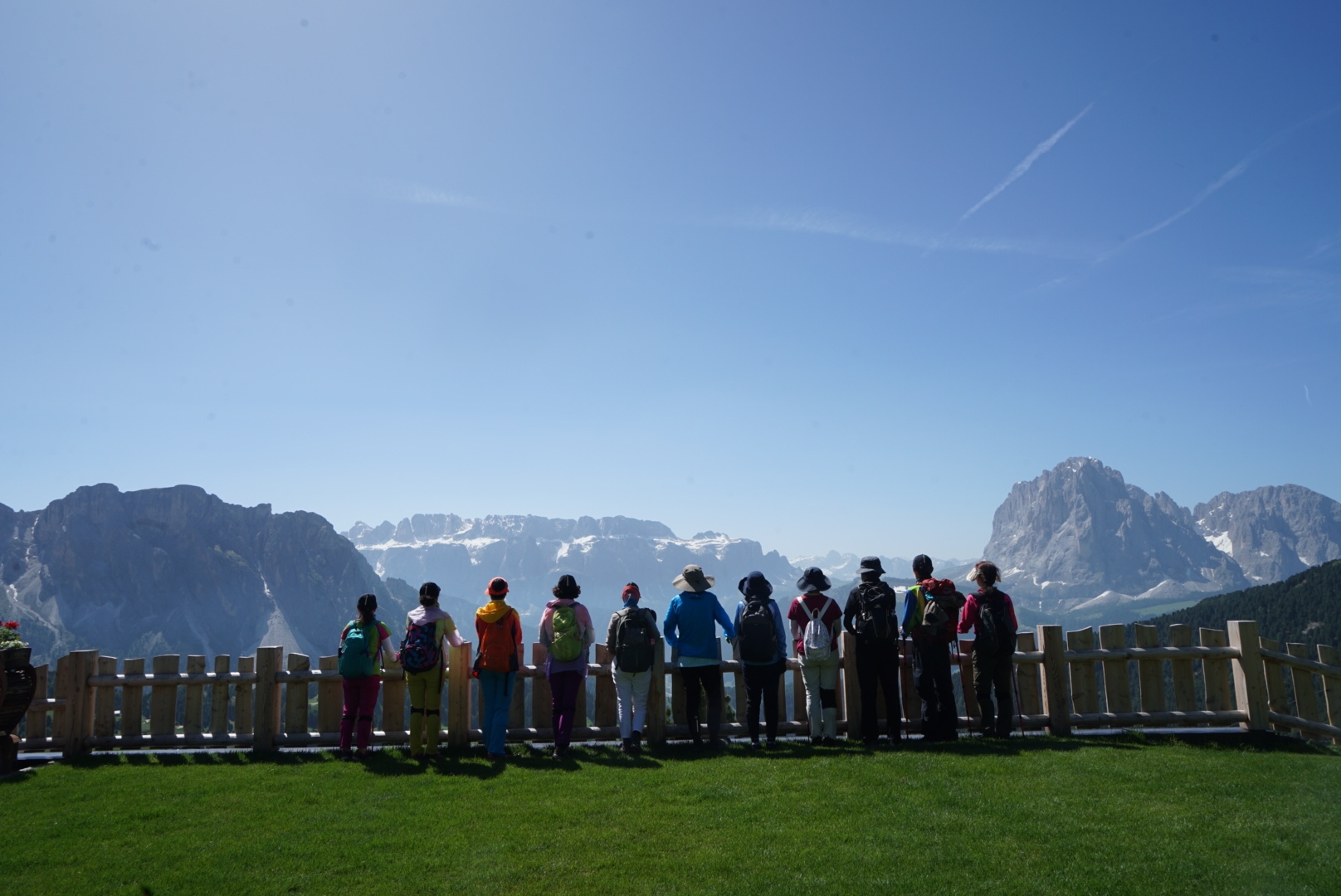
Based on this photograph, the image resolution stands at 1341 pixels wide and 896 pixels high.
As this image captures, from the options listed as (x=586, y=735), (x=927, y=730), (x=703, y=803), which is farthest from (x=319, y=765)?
(x=927, y=730)

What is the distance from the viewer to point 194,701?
1246 centimetres

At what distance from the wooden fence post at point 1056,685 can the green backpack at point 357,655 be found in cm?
1002

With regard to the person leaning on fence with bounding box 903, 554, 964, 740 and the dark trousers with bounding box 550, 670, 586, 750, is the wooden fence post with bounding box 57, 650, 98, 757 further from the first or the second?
the person leaning on fence with bounding box 903, 554, 964, 740

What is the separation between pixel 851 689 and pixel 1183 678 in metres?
5.19

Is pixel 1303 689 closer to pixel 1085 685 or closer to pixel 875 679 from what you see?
pixel 1085 685

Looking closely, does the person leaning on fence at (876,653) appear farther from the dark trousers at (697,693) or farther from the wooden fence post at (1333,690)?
the wooden fence post at (1333,690)

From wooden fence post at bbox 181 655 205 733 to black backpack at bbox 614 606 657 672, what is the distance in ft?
21.9

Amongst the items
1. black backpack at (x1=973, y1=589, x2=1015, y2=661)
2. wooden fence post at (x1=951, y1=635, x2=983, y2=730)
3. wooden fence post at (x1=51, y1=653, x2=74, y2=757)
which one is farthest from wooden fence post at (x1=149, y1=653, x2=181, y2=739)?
black backpack at (x1=973, y1=589, x2=1015, y2=661)

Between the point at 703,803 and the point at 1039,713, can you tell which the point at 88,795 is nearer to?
the point at 703,803

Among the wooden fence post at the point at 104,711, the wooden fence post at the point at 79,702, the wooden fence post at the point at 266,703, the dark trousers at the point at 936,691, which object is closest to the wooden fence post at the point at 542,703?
the wooden fence post at the point at 266,703

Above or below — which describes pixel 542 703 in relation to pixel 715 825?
above

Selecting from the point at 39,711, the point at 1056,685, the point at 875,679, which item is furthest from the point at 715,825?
the point at 39,711

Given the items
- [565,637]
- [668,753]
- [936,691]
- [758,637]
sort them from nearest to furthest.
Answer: [668,753]
[758,637]
[565,637]
[936,691]

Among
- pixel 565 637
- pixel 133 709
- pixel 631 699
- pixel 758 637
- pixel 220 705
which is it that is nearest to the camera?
pixel 758 637
